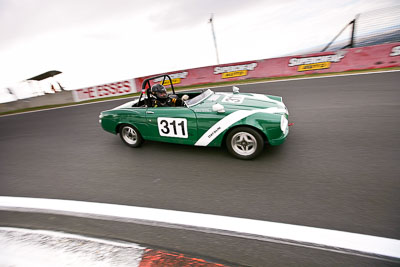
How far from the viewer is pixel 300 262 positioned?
169cm

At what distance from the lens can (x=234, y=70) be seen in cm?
1284

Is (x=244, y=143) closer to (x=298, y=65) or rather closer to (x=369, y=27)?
(x=298, y=65)

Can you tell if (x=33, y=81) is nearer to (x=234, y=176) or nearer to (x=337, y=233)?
(x=234, y=176)

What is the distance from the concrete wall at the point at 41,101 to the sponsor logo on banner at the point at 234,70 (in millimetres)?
10126

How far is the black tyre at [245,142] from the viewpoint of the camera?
3.19m

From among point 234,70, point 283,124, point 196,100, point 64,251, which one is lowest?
point 64,251

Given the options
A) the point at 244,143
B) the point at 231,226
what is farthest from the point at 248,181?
the point at 231,226

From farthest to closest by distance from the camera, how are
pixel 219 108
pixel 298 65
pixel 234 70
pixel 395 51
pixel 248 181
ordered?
1. pixel 234 70
2. pixel 298 65
3. pixel 395 51
4. pixel 219 108
5. pixel 248 181

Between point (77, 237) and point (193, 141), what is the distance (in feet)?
6.80

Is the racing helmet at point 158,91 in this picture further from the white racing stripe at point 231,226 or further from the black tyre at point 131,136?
the white racing stripe at point 231,226

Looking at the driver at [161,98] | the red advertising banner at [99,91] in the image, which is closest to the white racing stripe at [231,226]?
the driver at [161,98]

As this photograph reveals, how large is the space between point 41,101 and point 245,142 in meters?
15.8

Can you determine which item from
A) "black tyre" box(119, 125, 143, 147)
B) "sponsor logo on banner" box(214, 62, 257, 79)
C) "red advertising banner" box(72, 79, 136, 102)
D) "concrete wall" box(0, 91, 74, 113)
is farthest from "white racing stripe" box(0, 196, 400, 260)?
"concrete wall" box(0, 91, 74, 113)

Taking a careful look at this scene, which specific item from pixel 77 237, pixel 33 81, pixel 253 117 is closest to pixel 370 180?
pixel 253 117
